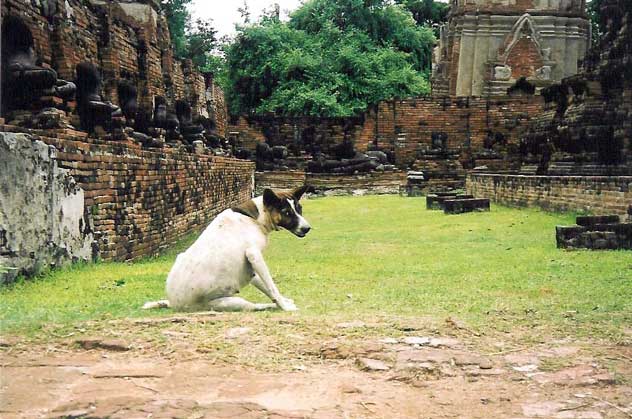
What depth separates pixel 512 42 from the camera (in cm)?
2936

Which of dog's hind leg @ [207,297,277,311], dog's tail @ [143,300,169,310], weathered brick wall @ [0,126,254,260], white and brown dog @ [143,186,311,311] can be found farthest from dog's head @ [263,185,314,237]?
weathered brick wall @ [0,126,254,260]

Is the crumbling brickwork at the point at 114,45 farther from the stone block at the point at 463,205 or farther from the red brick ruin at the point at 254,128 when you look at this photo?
the stone block at the point at 463,205

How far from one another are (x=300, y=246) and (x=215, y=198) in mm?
3783

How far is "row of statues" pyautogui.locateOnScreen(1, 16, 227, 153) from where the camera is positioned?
8562 millimetres

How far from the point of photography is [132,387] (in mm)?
3062

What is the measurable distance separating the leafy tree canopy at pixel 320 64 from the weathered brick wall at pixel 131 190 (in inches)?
751

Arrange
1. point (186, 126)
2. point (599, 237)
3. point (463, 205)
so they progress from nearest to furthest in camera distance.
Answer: point (599, 237), point (463, 205), point (186, 126)

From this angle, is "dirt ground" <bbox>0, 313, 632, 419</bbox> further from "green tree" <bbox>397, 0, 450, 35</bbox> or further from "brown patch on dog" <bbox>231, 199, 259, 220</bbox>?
"green tree" <bbox>397, 0, 450, 35</bbox>

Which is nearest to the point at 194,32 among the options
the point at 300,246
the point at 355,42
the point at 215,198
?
the point at 355,42

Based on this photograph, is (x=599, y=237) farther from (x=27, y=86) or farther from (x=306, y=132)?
(x=306, y=132)

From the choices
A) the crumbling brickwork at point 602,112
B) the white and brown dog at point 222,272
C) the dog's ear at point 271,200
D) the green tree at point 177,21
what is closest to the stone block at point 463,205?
the crumbling brickwork at point 602,112

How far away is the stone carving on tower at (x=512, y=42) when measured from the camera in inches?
1156

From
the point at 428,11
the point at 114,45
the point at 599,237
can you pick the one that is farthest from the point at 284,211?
the point at 428,11

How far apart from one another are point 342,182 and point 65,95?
14704mm
